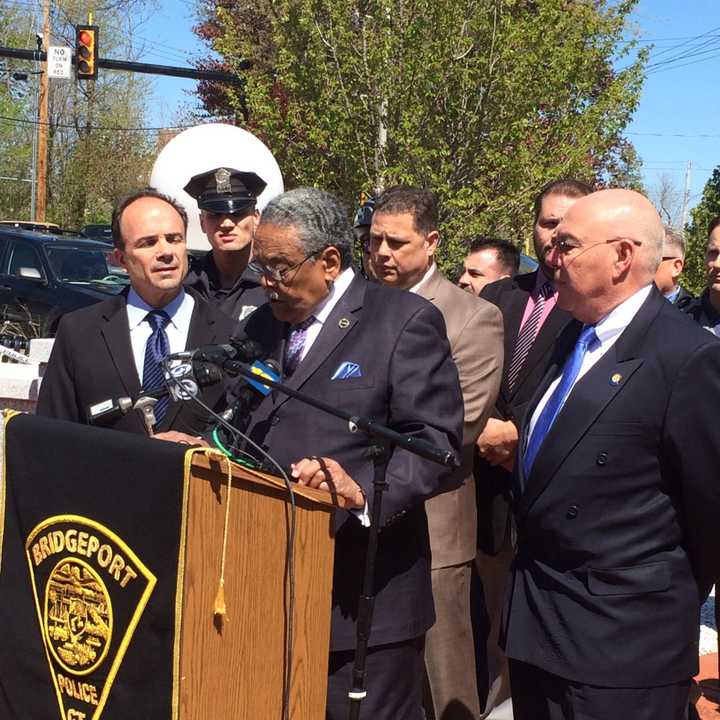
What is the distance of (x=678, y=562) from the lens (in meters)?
2.94

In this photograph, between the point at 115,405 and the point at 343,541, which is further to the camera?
the point at 343,541

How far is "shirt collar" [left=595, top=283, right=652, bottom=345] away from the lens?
3.04 meters

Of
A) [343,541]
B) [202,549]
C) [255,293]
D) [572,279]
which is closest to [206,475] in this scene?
[202,549]

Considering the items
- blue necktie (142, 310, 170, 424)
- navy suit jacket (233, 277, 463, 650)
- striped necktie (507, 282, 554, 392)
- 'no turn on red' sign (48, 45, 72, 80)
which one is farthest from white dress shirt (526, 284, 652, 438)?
'no turn on red' sign (48, 45, 72, 80)

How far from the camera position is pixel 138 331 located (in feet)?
12.6

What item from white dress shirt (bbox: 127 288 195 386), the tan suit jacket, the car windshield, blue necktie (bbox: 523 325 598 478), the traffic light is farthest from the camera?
the traffic light

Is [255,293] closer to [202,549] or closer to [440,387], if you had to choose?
[440,387]

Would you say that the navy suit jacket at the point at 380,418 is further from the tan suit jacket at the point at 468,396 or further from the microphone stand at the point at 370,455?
the tan suit jacket at the point at 468,396

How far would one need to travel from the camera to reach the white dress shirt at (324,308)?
3324 millimetres

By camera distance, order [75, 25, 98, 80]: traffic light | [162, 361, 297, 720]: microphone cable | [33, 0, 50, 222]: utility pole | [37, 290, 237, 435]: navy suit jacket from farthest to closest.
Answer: [33, 0, 50, 222]: utility pole → [75, 25, 98, 80]: traffic light → [37, 290, 237, 435]: navy suit jacket → [162, 361, 297, 720]: microphone cable

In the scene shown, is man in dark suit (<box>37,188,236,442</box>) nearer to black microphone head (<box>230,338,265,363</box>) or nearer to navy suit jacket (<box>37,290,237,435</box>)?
navy suit jacket (<box>37,290,237,435</box>)

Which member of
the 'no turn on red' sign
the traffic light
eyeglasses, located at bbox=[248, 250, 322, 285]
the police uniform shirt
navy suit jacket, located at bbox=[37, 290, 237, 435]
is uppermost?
the 'no turn on red' sign

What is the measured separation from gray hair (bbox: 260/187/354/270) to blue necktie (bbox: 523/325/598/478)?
741mm

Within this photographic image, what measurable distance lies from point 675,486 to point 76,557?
1.56 metres
